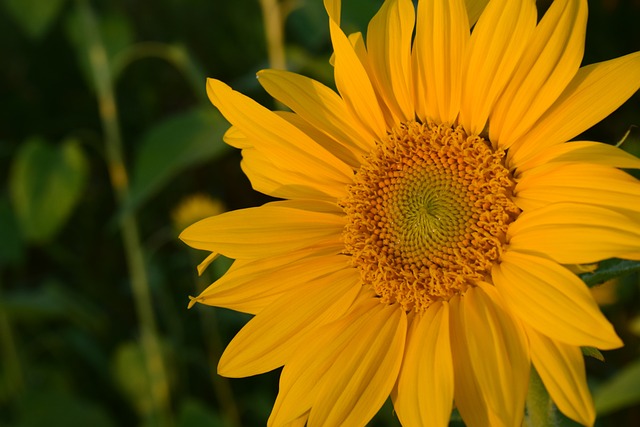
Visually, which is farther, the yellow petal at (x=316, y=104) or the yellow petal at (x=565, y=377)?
the yellow petal at (x=316, y=104)

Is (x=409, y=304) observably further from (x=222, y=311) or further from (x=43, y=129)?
(x=43, y=129)

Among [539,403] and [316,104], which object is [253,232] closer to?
[316,104]

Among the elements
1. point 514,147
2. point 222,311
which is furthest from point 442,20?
point 222,311

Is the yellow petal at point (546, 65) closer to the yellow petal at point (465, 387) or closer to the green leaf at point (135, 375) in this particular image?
the yellow petal at point (465, 387)

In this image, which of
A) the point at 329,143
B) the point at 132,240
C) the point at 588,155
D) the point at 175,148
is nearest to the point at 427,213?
the point at 329,143

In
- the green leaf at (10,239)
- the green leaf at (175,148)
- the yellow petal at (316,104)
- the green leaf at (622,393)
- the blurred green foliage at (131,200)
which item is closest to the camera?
the yellow petal at (316,104)

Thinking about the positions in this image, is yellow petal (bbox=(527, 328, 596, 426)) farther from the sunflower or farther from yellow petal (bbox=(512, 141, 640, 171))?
yellow petal (bbox=(512, 141, 640, 171))

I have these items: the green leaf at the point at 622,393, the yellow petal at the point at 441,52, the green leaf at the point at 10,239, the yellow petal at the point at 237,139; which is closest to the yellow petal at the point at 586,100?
the yellow petal at the point at 441,52
